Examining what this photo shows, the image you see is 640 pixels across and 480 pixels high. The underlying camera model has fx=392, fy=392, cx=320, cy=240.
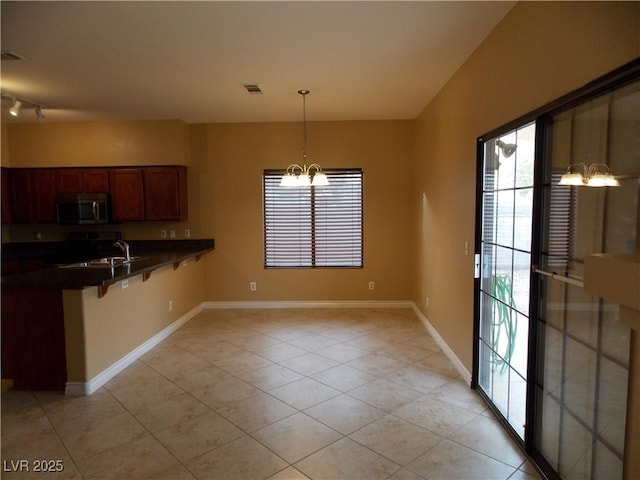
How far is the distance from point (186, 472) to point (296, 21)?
2.95m

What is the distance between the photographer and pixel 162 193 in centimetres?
555

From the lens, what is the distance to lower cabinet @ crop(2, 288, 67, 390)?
3295 mm

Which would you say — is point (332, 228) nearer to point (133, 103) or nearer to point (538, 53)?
point (133, 103)

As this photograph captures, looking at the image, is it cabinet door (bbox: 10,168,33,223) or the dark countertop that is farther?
cabinet door (bbox: 10,168,33,223)

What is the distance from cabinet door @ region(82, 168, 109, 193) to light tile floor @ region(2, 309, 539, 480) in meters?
2.62

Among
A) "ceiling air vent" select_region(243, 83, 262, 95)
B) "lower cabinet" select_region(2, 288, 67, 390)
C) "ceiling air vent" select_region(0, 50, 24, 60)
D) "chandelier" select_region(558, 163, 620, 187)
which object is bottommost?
"lower cabinet" select_region(2, 288, 67, 390)

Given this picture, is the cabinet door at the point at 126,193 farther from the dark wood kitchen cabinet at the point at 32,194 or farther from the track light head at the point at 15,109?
the track light head at the point at 15,109

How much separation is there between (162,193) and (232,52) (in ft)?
9.62

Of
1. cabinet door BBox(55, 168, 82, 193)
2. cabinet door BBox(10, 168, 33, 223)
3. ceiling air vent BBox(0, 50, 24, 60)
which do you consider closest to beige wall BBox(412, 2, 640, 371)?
ceiling air vent BBox(0, 50, 24, 60)

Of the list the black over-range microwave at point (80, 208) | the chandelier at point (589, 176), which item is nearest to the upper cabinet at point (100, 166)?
the black over-range microwave at point (80, 208)

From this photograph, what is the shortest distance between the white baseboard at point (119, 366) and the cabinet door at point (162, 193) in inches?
58.1

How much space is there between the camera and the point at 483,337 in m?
3.15

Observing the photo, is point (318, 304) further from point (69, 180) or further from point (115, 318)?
point (69, 180)

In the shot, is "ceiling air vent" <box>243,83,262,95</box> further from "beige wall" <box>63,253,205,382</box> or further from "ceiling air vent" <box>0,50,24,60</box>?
"beige wall" <box>63,253,205,382</box>
